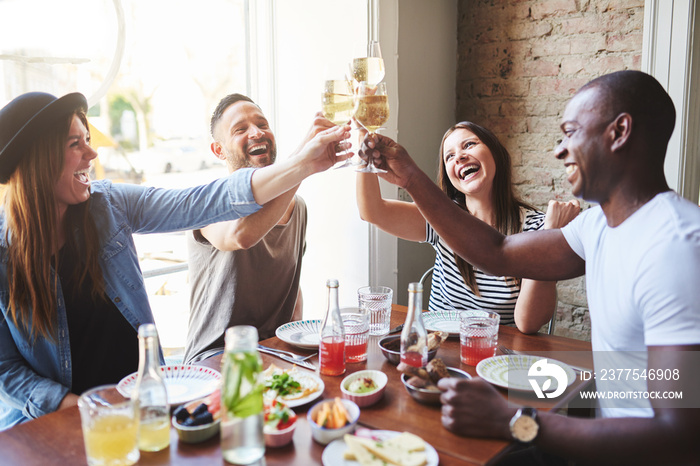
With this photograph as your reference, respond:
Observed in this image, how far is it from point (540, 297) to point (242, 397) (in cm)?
114

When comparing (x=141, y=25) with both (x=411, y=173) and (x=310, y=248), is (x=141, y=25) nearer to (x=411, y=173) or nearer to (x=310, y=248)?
(x=310, y=248)

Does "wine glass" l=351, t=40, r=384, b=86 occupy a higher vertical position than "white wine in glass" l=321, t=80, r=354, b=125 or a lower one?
higher

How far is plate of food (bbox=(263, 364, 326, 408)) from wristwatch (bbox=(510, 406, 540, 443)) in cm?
42

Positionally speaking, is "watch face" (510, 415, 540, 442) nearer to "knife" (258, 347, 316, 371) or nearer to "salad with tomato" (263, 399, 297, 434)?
"salad with tomato" (263, 399, 297, 434)

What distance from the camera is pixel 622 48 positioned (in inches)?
100.0

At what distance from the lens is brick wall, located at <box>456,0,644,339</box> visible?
102 inches

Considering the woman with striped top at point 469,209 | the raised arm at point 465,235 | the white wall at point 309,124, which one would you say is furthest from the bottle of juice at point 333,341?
the white wall at point 309,124

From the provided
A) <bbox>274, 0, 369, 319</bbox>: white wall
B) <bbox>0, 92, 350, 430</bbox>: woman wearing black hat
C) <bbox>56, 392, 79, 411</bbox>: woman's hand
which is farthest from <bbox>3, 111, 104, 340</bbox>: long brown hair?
<bbox>274, 0, 369, 319</bbox>: white wall

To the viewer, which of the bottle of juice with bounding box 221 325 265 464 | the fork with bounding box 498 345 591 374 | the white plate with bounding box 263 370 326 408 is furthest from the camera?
the fork with bounding box 498 345 591 374

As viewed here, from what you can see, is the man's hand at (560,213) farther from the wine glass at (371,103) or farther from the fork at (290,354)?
the fork at (290,354)

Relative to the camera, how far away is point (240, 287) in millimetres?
2037

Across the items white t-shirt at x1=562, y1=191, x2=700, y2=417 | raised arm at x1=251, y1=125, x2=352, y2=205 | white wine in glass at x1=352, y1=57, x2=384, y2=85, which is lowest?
white t-shirt at x1=562, y1=191, x2=700, y2=417

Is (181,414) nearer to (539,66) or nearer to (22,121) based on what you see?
(22,121)

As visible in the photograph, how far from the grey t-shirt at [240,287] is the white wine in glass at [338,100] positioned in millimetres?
722
